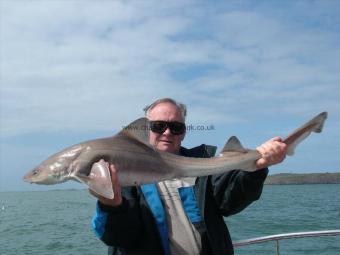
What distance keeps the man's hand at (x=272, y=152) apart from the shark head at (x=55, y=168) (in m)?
1.47

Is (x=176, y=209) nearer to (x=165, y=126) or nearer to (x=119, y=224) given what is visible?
(x=119, y=224)

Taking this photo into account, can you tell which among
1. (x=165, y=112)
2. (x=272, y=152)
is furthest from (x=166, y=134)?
(x=272, y=152)

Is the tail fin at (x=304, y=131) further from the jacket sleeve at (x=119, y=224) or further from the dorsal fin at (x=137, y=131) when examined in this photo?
the jacket sleeve at (x=119, y=224)

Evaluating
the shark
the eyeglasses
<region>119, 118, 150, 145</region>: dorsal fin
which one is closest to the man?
the eyeglasses

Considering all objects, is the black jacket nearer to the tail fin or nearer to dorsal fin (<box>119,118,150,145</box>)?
the tail fin

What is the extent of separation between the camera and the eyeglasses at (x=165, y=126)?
4570 mm

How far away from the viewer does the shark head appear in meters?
3.69

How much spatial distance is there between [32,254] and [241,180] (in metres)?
21.0

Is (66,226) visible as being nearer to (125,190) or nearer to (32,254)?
(32,254)

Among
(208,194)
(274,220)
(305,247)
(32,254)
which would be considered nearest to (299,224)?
(274,220)

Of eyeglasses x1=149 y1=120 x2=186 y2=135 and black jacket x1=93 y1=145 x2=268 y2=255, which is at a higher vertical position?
eyeglasses x1=149 y1=120 x2=186 y2=135

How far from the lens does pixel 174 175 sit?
12.6ft

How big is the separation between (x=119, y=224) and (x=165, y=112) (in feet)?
3.89

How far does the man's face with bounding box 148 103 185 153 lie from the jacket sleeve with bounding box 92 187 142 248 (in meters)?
0.64
